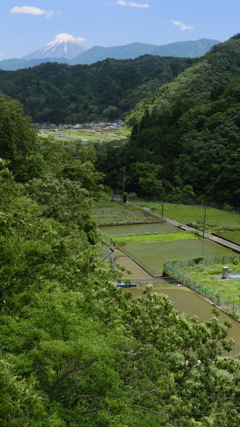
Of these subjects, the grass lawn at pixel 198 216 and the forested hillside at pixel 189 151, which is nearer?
the grass lawn at pixel 198 216

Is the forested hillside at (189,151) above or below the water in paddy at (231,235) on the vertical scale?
above

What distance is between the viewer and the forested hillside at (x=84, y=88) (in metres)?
138

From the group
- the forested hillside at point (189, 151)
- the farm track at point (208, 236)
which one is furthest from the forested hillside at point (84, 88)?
the farm track at point (208, 236)

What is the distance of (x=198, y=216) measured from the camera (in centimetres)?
4712

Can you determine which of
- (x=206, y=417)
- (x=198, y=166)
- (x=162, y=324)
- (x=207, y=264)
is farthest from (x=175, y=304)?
(x=198, y=166)

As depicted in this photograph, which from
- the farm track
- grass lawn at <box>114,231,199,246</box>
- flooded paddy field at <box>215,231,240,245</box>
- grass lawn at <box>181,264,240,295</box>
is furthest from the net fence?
grass lawn at <box>114,231,199,246</box>

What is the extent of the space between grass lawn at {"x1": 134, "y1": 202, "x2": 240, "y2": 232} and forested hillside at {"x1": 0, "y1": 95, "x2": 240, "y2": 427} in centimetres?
3102

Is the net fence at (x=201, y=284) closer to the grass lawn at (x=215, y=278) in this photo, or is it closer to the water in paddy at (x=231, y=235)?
the grass lawn at (x=215, y=278)

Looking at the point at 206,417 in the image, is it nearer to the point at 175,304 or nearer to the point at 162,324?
the point at 162,324

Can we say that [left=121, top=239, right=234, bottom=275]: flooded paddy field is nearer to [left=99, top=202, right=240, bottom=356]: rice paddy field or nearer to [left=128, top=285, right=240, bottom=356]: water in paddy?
[left=99, top=202, right=240, bottom=356]: rice paddy field

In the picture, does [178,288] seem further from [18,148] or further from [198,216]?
[198,216]

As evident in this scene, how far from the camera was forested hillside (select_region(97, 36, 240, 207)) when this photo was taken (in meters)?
57.8

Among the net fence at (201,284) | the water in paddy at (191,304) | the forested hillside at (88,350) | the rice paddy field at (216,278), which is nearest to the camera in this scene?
the forested hillside at (88,350)

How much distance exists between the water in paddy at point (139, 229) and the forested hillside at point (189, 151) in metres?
14.2
